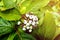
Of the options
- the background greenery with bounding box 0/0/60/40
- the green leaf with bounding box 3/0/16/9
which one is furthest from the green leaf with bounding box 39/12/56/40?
the green leaf with bounding box 3/0/16/9

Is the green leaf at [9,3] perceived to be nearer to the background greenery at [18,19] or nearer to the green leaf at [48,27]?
the background greenery at [18,19]

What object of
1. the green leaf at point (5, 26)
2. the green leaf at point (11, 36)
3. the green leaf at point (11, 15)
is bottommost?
the green leaf at point (11, 36)

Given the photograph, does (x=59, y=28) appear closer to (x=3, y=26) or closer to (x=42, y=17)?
(x=42, y=17)

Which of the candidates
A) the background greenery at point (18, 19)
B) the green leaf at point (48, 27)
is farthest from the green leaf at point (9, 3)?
the green leaf at point (48, 27)

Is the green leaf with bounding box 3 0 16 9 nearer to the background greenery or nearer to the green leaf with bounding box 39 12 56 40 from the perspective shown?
the background greenery

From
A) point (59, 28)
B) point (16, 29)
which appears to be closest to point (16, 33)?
point (16, 29)
